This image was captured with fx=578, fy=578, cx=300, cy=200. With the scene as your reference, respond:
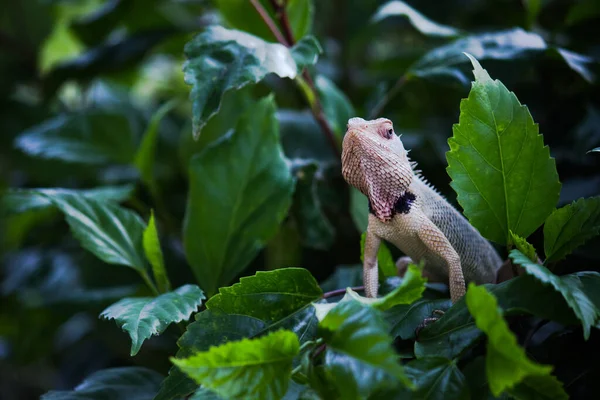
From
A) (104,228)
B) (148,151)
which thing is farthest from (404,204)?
(148,151)

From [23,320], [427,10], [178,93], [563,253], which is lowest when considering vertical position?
[23,320]

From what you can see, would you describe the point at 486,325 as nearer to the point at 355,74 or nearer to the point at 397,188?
the point at 397,188

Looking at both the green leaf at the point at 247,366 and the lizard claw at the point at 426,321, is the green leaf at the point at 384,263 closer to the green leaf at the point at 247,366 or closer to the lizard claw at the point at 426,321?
the lizard claw at the point at 426,321

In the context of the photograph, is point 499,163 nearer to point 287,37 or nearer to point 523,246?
point 523,246

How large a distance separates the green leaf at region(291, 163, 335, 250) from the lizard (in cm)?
22

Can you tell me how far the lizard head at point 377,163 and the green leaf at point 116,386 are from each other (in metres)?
0.43

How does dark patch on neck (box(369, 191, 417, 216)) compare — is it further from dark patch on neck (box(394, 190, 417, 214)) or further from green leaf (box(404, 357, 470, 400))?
green leaf (box(404, 357, 470, 400))

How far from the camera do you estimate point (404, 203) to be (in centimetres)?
79

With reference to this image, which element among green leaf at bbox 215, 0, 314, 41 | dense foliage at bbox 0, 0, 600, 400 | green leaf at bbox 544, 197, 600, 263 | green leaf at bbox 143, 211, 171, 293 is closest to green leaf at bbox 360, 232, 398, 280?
dense foliage at bbox 0, 0, 600, 400

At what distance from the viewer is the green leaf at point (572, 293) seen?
543 mm

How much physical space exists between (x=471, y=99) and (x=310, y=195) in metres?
0.44

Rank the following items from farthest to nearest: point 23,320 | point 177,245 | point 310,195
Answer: point 23,320 < point 177,245 < point 310,195

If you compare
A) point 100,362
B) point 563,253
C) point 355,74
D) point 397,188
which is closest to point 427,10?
point 355,74

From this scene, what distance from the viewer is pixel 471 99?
65 cm
